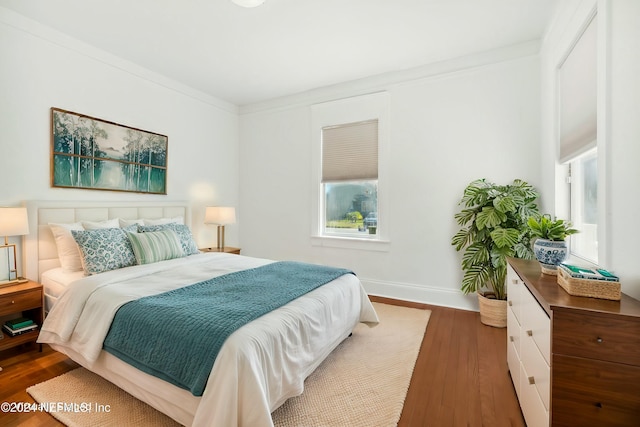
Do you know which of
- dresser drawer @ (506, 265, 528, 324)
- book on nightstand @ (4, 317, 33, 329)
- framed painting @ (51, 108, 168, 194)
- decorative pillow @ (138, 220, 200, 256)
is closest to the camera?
dresser drawer @ (506, 265, 528, 324)

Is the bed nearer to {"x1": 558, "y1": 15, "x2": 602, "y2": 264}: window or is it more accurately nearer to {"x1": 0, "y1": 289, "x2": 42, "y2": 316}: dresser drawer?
{"x1": 0, "y1": 289, "x2": 42, "y2": 316}: dresser drawer

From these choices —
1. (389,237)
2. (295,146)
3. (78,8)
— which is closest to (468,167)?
(389,237)

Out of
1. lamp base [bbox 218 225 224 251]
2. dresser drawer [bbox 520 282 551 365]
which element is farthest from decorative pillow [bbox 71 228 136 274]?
dresser drawer [bbox 520 282 551 365]

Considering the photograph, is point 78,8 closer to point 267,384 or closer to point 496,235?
point 267,384

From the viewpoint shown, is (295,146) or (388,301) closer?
(388,301)

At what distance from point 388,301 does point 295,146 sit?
2.54 metres

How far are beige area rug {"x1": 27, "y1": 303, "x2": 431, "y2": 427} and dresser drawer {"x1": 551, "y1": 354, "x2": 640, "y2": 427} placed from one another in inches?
33.4

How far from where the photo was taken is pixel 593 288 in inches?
48.6

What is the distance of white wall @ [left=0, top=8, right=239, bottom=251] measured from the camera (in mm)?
2512

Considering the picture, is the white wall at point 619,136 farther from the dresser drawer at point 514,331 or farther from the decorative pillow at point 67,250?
the decorative pillow at point 67,250

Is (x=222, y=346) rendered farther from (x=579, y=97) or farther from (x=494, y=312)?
(x=579, y=97)

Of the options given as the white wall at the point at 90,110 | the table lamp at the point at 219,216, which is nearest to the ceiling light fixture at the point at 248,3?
the white wall at the point at 90,110

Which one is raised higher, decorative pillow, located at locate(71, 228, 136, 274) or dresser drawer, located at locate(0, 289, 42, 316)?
decorative pillow, located at locate(71, 228, 136, 274)

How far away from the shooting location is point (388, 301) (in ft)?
11.9
